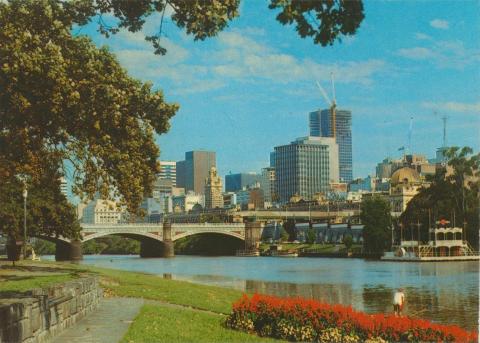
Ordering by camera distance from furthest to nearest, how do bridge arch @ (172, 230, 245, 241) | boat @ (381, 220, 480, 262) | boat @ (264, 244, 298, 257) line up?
1. boat @ (264, 244, 298, 257)
2. bridge arch @ (172, 230, 245, 241)
3. boat @ (381, 220, 480, 262)

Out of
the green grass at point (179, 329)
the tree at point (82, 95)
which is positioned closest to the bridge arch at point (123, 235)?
the tree at point (82, 95)

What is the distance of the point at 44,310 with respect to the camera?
50.8ft

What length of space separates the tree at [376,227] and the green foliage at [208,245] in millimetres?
48818

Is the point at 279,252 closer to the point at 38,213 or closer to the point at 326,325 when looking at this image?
Answer: the point at 38,213

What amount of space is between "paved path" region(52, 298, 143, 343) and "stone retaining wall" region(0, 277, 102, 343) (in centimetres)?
24

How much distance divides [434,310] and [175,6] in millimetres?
25835

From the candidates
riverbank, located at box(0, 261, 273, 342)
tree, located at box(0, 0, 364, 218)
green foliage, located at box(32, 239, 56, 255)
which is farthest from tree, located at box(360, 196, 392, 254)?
green foliage, located at box(32, 239, 56, 255)

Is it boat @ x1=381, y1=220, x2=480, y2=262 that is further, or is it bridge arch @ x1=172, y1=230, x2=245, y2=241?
bridge arch @ x1=172, y1=230, x2=245, y2=241

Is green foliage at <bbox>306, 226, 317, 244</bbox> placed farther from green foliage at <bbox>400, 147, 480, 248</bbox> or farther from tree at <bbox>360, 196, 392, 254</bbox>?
green foliage at <bbox>400, 147, 480, 248</bbox>

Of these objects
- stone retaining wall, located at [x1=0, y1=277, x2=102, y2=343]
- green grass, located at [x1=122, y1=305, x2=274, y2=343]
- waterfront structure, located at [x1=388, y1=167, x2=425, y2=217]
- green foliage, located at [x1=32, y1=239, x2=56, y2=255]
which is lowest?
green grass, located at [x1=122, y1=305, x2=274, y2=343]

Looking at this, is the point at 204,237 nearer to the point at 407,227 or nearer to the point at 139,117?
the point at 407,227

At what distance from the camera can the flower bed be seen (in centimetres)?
1633

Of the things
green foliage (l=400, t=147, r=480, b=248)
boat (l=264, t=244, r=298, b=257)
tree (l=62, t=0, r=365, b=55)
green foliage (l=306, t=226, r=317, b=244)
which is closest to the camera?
tree (l=62, t=0, r=365, b=55)

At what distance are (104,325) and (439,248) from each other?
93.4m
